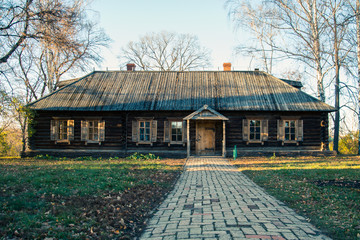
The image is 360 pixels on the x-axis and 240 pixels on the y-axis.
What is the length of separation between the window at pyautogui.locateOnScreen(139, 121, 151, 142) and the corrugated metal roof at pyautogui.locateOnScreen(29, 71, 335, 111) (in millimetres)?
1307

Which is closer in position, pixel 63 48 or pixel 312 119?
pixel 63 48

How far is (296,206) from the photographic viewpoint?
665 cm

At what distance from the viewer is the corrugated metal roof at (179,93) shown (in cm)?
1920

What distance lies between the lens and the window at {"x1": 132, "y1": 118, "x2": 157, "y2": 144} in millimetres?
19497

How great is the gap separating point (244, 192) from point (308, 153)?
525 inches

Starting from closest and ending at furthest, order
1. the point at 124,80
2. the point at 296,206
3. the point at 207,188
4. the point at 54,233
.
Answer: the point at 54,233 < the point at 296,206 < the point at 207,188 < the point at 124,80

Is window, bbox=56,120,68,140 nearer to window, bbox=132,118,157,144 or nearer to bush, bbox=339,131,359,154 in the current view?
window, bbox=132,118,157,144

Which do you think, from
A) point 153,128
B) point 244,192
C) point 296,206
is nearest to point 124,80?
point 153,128

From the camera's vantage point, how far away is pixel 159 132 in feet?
64.1

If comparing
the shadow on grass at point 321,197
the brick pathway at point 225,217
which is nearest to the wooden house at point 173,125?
the shadow on grass at point 321,197

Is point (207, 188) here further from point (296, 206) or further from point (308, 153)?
point (308, 153)

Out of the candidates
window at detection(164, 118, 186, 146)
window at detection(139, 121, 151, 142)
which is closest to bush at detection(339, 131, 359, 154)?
window at detection(164, 118, 186, 146)

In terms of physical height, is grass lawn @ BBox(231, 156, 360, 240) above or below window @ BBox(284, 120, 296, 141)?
below

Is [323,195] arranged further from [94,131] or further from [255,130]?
[94,131]
